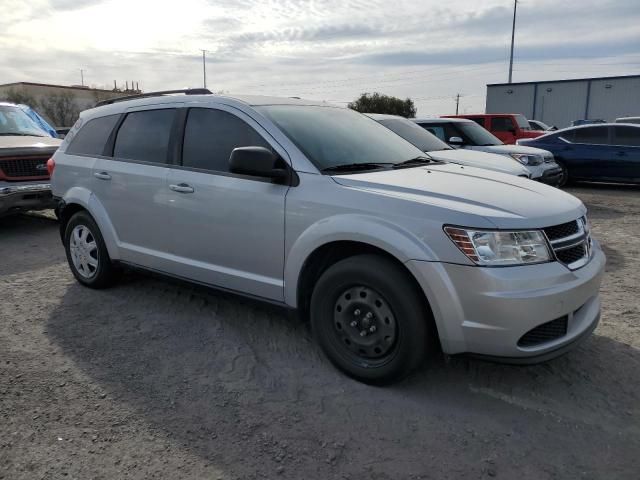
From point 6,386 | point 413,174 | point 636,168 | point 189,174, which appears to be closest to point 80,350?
point 6,386

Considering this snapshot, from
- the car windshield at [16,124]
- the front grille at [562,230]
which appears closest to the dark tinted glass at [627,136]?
the front grille at [562,230]

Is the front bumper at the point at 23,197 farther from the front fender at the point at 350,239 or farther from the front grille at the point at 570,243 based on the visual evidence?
the front grille at the point at 570,243

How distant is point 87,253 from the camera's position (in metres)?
5.01

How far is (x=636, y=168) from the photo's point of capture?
1162cm

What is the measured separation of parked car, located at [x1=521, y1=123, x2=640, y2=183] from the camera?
38.4ft

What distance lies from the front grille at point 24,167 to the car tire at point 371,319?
6088mm

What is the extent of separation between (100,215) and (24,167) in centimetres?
377

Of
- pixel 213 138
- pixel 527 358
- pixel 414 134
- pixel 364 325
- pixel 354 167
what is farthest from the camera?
pixel 414 134

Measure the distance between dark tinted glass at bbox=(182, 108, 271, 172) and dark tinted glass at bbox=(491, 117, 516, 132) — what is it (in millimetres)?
14036

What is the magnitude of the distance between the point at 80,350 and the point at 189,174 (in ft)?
4.84

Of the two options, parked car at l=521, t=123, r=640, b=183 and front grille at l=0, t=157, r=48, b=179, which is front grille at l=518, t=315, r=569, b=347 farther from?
parked car at l=521, t=123, r=640, b=183

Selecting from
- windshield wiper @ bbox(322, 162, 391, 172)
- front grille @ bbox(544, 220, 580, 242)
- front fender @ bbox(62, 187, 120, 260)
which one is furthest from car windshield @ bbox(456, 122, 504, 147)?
front fender @ bbox(62, 187, 120, 260)

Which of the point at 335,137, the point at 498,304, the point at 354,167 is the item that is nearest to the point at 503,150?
the point at 335,137

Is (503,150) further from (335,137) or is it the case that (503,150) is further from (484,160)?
(335,137)
